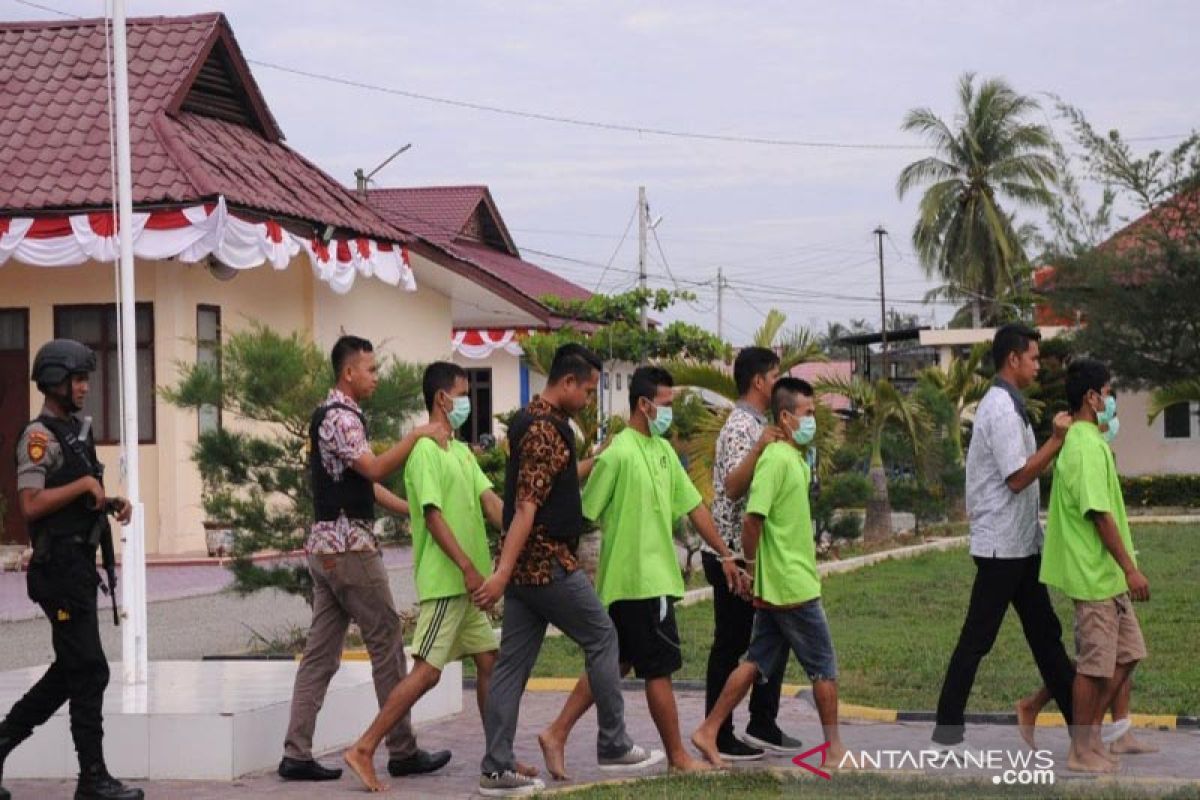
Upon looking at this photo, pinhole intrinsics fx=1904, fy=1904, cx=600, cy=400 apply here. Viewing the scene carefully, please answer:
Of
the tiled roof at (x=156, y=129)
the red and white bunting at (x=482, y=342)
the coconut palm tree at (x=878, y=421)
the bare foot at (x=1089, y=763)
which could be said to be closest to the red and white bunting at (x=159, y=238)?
the tiled roof at (x=156, y=129)

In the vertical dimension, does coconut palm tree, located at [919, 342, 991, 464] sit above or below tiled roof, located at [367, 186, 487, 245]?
below

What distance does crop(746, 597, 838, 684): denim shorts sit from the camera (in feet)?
28.3

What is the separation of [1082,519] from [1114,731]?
3.34ft

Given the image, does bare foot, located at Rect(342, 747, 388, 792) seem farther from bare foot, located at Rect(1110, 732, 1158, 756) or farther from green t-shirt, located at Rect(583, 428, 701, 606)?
bare foot, located at Rect(1110, 732, 1158, 756)

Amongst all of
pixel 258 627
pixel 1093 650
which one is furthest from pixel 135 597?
pixel 258 627

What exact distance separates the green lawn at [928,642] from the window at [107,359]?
29.2 feet

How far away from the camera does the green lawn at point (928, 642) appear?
1095 cm

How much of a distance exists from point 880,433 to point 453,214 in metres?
19.8

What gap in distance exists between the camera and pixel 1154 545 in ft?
78.9

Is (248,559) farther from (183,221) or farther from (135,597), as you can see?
(183,221)

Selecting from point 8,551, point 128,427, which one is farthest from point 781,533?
point 8,551

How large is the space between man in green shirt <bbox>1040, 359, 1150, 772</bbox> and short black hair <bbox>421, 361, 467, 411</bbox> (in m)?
2.78

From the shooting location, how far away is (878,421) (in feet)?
83.5

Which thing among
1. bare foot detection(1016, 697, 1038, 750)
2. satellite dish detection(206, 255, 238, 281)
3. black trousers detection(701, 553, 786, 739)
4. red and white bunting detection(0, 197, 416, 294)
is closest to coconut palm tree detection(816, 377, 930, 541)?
red and white bunting detection(0, 197, 416, 294)
